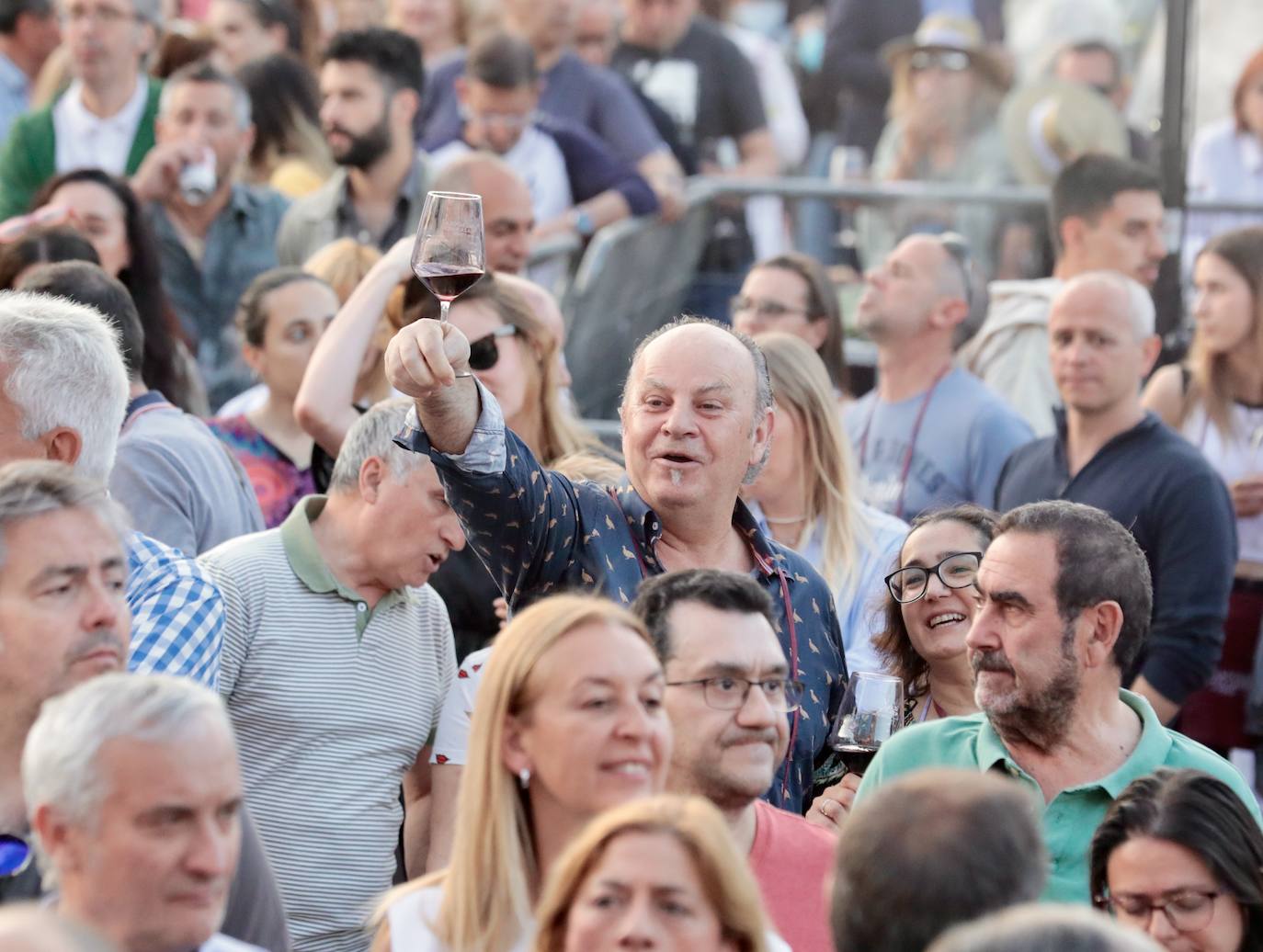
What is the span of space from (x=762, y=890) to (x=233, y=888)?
1.01 meters

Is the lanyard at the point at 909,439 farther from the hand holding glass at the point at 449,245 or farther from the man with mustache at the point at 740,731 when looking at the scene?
the hand holding glass at the point at 449,245

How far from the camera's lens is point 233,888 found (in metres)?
3.70

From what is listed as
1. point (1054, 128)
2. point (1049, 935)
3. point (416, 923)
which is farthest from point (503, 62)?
point (1049, 935)

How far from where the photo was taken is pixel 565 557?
4.65 m

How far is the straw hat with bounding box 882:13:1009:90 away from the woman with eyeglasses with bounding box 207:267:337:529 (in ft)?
16.4

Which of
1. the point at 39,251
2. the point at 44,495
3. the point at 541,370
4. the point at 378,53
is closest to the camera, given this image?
the point at 44,495

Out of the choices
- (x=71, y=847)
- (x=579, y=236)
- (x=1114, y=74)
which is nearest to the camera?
(x=71, y=847)

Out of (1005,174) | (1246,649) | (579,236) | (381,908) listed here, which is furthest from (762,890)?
(1005,174)

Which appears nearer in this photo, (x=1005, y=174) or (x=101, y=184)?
(x=101, y=184)

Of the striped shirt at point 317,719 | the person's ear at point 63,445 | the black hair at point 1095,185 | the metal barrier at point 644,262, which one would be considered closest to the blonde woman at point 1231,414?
the black hair at point 1095,185

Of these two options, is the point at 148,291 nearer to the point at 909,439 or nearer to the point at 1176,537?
the point at 909,439

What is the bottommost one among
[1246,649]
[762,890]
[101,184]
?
[1246,649]

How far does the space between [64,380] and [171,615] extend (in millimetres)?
576

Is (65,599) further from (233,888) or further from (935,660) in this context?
(935,660)
